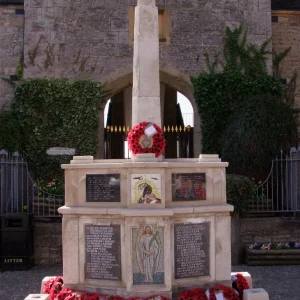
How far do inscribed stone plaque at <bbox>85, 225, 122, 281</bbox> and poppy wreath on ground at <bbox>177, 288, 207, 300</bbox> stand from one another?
2.71ft

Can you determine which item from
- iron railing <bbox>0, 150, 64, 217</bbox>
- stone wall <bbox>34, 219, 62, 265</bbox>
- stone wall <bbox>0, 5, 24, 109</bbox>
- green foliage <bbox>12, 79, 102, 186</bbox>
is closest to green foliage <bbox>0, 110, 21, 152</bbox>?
green foliage <bbox>12, 79, 102, 186</bbox>

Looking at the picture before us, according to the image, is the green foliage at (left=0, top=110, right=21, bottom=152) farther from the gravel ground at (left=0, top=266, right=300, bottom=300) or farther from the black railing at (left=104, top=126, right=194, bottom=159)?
the gravel ground at (left=0, top=266, right=300, bottom=300)

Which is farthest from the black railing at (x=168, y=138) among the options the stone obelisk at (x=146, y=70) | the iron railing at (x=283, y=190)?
the stone obelisk at (x=146, y=70)

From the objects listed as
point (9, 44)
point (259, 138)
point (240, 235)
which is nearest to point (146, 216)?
point (240, 235)

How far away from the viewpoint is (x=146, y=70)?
7109 mm

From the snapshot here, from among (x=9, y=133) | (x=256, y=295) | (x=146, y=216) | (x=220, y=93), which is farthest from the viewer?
(x=220, y=93)

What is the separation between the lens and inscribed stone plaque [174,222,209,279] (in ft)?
22.4

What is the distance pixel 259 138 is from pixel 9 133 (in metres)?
6.47

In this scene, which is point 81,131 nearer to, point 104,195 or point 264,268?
point 264,268

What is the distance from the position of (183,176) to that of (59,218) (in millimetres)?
5347

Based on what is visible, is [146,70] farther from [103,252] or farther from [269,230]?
[269,230]

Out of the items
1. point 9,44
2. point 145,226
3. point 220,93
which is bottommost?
point 145,226

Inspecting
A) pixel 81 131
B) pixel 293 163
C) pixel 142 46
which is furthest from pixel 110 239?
pixel 81 131

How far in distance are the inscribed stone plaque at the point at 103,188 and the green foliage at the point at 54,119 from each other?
7.54 metres
